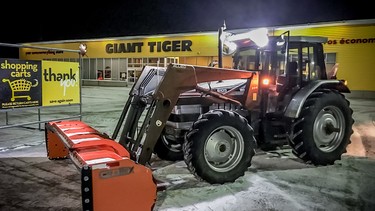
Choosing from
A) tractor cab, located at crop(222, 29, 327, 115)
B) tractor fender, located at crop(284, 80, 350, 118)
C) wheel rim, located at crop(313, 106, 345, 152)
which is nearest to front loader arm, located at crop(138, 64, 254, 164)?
tractor cab, located at crop(222, 29, 327, 115)

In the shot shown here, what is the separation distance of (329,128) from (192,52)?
74.9 feet

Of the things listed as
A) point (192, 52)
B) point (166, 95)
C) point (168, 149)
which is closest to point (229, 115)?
point (166, 95)

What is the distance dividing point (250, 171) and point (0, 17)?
47.5 meters

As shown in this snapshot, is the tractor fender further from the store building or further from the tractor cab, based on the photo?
the store building

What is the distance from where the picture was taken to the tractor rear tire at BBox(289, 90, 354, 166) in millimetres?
6090

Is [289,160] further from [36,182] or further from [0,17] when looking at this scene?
[0,17]

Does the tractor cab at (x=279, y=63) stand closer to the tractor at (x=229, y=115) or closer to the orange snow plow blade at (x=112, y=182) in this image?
the tractor at (x=229, y=115)

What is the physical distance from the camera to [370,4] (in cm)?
1988

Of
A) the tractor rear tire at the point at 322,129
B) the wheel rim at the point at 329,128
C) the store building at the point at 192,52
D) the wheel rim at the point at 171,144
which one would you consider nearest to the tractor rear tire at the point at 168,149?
the wheel rim at the point at 171,144

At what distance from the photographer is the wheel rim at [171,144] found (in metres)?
6.54

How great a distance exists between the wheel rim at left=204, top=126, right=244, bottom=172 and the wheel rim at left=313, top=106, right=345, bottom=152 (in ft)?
6.47

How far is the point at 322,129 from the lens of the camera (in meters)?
6.54

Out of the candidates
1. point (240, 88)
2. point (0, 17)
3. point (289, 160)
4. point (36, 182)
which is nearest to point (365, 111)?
point (289, 160)

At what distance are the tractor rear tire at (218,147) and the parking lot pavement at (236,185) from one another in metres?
0.24
